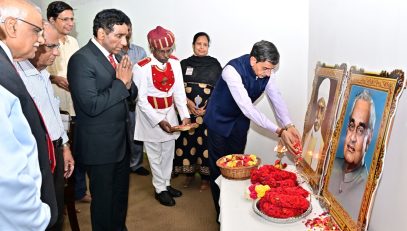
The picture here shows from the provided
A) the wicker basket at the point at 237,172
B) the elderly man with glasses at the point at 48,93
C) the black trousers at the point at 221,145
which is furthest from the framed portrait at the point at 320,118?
the elderly man with glasses at the point at 48,93

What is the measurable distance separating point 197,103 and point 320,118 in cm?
158

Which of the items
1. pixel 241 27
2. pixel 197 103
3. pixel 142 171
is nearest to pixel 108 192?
pixel 197 103

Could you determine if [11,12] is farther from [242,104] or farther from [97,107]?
[242,104]

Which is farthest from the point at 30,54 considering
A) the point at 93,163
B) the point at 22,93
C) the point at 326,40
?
the point at 326,40

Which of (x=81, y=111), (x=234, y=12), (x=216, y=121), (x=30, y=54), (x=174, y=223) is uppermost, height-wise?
(x=234, y=12)

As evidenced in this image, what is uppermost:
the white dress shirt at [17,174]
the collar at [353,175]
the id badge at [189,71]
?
the id badge at [189,71]

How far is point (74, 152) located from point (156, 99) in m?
1.00

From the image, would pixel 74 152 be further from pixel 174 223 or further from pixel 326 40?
pixel 326 40

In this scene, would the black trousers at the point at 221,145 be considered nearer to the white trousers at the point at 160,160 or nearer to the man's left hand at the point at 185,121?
the man's left hand at the point at 185,121

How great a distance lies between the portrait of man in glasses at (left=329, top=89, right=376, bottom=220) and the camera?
116 cm

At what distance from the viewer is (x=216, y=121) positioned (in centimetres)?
228

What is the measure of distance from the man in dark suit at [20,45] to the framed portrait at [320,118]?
1.14m

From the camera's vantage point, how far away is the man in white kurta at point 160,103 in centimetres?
273

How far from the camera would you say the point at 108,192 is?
197 centimetres
